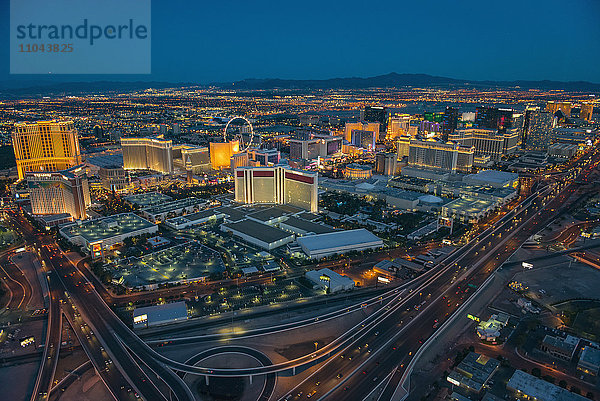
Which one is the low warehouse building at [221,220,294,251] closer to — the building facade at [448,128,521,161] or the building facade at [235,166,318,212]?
the building facade at [235,166,318,212]

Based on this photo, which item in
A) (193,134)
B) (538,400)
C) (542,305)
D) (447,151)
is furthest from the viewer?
(193,134)

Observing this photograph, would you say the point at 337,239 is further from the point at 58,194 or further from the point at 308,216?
the point at 58,194

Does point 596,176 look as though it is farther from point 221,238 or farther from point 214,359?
point 214,359

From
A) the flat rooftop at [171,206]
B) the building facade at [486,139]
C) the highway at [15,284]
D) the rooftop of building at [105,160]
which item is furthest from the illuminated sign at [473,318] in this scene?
the rooftop of building at [105,160]

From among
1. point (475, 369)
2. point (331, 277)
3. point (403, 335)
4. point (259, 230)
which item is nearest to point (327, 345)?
point (403, 335)

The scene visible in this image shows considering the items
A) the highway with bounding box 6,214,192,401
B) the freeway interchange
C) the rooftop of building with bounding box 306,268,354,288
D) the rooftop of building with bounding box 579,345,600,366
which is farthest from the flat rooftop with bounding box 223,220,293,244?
the rooftop of building with bounding box 579,345,600,366

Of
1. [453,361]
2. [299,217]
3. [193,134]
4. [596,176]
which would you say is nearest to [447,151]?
[596,176]
